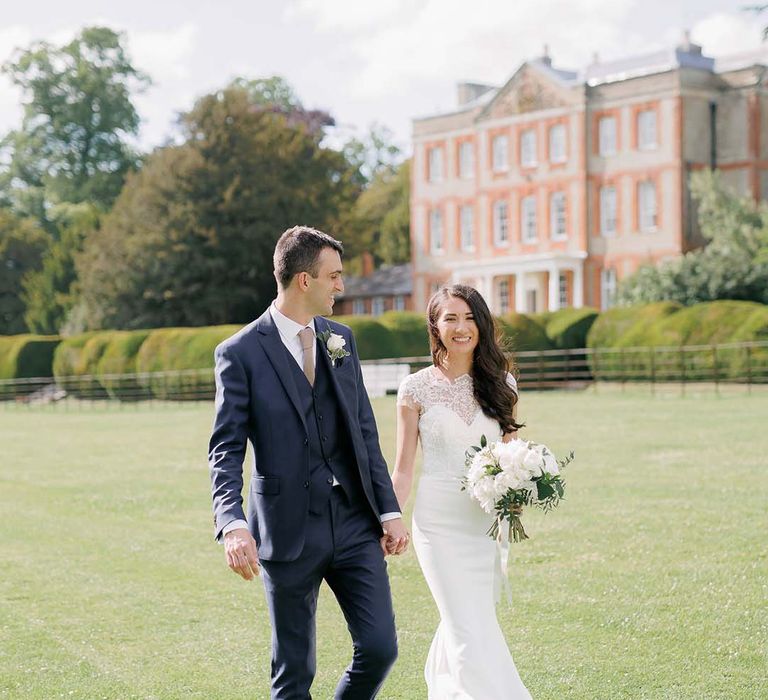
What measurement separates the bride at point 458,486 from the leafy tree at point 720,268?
1416 inches

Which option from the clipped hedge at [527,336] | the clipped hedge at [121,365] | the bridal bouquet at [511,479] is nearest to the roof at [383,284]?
the clipped hedge at [121,365]

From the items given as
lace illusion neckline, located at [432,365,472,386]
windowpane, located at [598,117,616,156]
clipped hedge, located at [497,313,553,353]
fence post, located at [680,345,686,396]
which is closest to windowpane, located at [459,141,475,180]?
windowpane, located at [598,117,616,156]

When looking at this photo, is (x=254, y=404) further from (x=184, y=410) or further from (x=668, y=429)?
(x=184, y=410)

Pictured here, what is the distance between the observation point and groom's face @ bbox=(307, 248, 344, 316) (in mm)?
5031

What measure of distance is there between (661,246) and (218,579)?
4798 cm

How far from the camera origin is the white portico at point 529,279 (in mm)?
58656

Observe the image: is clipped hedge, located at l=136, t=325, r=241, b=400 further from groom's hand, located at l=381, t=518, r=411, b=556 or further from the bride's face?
groom's hand, located at l=381, t=518, r=411, b=556

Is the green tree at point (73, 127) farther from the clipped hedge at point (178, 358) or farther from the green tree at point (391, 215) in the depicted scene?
the clipped hedge at point (178, 358)

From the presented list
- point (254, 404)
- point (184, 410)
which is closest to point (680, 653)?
point (254, 404)

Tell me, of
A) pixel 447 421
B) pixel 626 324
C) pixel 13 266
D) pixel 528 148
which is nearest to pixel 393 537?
pixel 447 421

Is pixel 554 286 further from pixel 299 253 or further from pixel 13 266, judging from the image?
pixel 299 253

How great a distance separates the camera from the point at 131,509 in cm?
1409

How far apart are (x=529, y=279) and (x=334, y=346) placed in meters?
56.4

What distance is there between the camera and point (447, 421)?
590 centimetres
